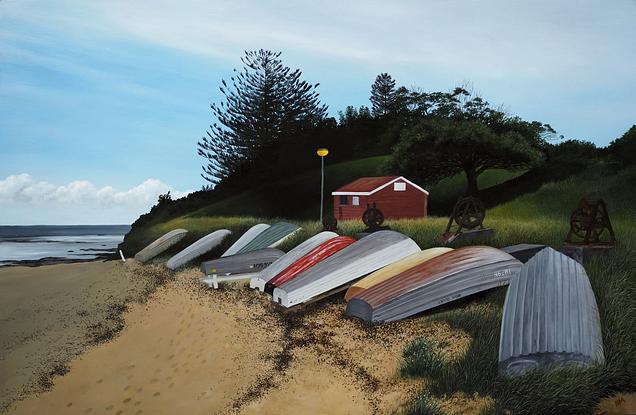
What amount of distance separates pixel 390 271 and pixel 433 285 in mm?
675

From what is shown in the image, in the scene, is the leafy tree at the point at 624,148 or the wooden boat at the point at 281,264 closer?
the wooden boat at the point at 281,264

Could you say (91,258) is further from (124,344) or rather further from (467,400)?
(467,400)

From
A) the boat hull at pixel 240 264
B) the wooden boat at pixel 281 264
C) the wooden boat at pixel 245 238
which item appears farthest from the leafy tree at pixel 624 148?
the wooden boat at pixel 245 238

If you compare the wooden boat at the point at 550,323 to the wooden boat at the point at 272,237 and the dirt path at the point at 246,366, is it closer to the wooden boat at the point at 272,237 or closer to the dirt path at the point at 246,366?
the dirt path at the point at 246,366

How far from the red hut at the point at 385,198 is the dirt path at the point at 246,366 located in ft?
10.9

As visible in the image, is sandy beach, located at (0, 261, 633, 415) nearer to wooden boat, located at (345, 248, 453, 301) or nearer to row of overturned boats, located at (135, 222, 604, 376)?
row of overturned boats, located at (135, 222, 604, 376)

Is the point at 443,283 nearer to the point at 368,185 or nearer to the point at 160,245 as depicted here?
the point at 368,185

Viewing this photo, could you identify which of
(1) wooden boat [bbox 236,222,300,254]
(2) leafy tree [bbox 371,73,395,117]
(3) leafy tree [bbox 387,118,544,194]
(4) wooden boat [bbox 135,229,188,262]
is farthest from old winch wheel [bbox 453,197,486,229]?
(4) wooden boat [bbox 135,229,188,262]

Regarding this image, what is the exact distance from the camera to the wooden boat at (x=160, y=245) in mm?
9555

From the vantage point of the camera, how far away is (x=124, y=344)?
5.43 m

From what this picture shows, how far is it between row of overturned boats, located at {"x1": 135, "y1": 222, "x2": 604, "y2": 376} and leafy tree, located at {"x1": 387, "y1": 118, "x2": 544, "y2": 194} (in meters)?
2.68

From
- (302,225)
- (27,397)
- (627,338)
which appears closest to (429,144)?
(302,225)

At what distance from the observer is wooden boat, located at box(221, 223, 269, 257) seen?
8.24 metres

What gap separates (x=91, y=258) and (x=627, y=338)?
9.77 m
